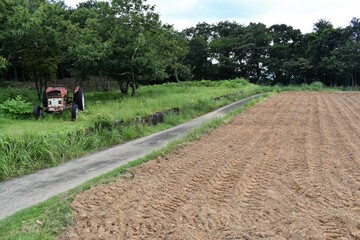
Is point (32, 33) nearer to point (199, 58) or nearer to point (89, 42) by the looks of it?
point (89, 42)

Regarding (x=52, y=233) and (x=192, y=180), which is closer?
(x=52, y=233)

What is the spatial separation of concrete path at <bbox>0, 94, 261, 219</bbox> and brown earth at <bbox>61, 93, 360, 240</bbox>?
0.95m

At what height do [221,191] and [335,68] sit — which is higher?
[335,68]

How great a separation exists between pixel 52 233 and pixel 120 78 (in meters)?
17.8

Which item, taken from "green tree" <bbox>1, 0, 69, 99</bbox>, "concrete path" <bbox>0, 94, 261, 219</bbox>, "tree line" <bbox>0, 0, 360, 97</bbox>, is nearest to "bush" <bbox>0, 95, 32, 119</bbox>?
"tree line" <bbox>0, 0, 360, 97</bbox>

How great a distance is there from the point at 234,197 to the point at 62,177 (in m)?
3.56

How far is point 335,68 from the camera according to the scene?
1903 inches

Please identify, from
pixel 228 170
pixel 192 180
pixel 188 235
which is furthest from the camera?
pixel 228 170

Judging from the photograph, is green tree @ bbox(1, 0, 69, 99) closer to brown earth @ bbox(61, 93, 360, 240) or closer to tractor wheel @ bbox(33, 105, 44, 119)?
tractor wheel @ bbox(33, 105, 44, 119)

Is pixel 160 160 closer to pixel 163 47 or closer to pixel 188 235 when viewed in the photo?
pixel 188 235

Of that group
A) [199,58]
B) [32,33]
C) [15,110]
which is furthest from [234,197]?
[199,58]

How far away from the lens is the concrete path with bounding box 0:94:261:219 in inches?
234

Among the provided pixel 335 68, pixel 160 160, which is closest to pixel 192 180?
pixel 160 160

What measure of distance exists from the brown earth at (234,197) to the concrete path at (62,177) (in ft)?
3.13
